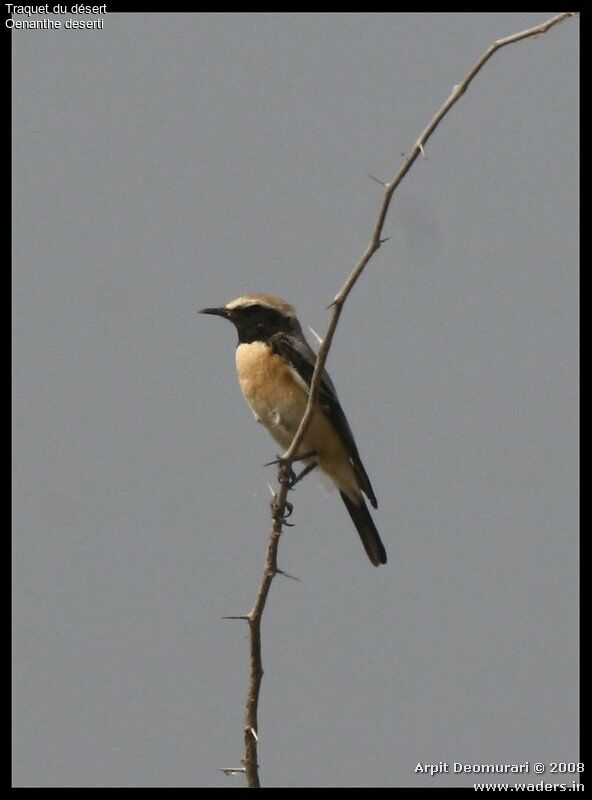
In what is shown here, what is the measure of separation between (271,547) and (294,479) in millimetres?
2120

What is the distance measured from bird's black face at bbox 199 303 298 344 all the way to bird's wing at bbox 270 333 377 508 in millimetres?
151

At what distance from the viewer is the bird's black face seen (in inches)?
325

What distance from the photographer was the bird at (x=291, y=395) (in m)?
7.88

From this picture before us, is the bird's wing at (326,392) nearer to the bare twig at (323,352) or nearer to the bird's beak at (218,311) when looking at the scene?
the bird's beak at (218,311)

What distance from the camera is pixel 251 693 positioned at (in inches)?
203

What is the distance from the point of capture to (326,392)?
782 cm

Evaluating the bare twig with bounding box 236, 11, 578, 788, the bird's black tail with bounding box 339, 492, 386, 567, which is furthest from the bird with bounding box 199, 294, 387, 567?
the bare twig with bounding box 236, 11, 578, 788

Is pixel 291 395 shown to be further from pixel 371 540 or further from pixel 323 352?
pixel 323 352

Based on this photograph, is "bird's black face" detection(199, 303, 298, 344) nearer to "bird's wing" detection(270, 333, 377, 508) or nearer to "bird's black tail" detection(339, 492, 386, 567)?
"bird's wing" detection(270, 333, 377, 508)

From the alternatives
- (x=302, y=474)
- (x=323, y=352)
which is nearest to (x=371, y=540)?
(x=302, y=474)

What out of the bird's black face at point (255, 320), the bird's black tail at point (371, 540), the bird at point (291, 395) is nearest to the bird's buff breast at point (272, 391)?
the bird at point (291, 395)

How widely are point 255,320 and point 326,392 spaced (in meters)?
0.86
